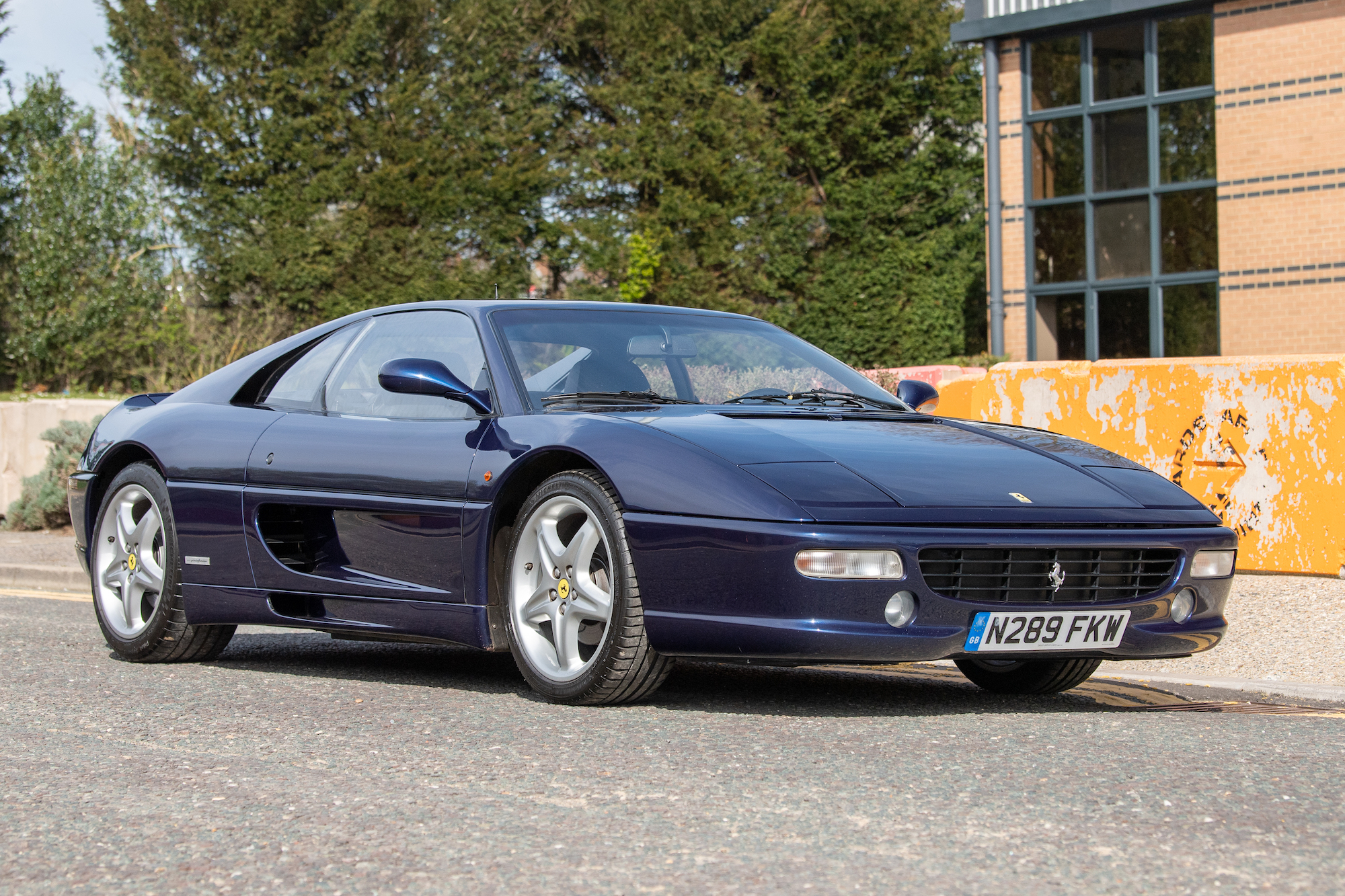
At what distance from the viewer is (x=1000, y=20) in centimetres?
2475

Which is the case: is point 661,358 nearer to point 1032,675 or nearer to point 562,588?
point 562,588

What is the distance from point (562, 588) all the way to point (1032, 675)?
68.9 inches

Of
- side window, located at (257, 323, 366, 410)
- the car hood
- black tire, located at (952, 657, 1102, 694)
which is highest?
side window, located at (257, 323, 366, 410)

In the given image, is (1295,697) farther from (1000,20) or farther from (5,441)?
(1000,20)

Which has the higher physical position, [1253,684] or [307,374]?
[307,374]

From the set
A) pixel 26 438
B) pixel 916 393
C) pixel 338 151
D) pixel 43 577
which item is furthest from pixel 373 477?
pixel 338 151

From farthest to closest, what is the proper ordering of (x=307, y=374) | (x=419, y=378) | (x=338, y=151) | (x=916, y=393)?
(x=338, y=151) → (x=307, y=374) → (x=916, y=393) → (x=419, y=378)

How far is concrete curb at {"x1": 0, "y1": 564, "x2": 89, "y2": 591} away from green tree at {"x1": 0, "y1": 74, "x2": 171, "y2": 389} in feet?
66.5

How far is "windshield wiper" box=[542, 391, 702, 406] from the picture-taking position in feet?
17.1

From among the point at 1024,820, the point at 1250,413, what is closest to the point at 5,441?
the point at 1250,413

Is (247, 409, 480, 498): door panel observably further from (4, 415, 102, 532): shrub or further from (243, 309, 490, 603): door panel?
(4, 415, 102, 532): shrub

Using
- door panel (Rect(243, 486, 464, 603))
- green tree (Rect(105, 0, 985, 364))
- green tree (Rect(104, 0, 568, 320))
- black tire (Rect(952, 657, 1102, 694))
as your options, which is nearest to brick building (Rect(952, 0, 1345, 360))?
green tree (Rect(105, 0, 985, 364))

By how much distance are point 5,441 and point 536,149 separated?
17.8m

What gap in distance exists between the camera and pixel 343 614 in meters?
5.47
